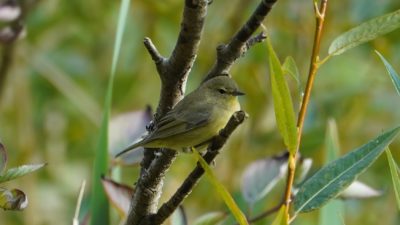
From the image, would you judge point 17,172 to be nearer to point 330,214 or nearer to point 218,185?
point 218,185

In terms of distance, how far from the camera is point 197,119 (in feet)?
5.09

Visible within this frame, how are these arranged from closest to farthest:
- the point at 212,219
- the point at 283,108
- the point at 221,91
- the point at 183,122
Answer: the point at 283,108 < the point at 212,219 < the point at 183,122 < the point at 221,91

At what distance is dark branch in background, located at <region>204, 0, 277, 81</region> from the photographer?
40.3 inches

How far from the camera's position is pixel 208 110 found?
159cm

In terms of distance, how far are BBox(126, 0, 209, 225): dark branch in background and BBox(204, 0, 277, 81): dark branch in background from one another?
2.2 inches

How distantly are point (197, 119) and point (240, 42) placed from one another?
48 cm

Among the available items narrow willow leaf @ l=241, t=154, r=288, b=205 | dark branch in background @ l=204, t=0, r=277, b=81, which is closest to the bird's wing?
narrow willow leaf @ l=241, t=154, r=288, b=205

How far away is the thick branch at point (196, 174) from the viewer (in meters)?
1.04

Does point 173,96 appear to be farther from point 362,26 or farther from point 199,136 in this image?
point 199,136

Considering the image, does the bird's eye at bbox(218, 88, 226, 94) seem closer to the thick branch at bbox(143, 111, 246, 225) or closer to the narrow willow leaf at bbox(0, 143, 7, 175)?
the thick branch at bbox(143, 111, 246, 225)

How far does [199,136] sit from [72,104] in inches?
58.4

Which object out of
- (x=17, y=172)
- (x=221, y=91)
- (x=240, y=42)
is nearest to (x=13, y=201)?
(x=17, y=172)

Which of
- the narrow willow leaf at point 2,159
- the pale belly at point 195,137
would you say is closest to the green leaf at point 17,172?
the narrow willow leaf at point 2,159

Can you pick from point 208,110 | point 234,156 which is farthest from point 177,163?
point 208,110
